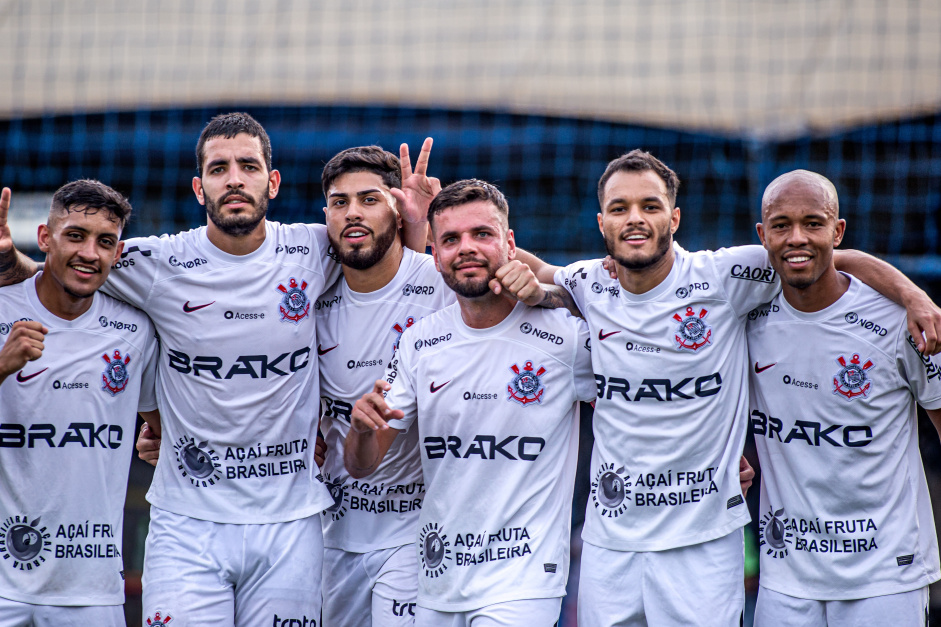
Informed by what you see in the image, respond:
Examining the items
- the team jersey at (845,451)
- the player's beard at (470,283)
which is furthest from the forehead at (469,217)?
the team jersey at (845,451)

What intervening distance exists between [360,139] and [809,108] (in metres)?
4.38

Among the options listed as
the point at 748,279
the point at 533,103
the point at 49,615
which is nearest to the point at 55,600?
the point at 49,615

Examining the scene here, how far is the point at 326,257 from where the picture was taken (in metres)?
5.30

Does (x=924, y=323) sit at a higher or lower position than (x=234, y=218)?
lower

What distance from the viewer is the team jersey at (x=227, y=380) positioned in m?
4.93

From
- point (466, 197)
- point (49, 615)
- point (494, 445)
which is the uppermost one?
point (466, 197)

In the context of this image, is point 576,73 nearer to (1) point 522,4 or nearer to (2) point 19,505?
(1) point 522,4

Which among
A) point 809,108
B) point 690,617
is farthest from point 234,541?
point 809,108

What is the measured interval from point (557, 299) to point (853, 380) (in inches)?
57.0

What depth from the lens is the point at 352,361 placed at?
17.0ft

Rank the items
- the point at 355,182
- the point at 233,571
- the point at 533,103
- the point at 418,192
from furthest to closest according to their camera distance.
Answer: the point at 533,103
the point at 418,192
the point at 355,182
the point at 233,571

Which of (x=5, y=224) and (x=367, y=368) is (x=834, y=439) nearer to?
(x=367, y=368)

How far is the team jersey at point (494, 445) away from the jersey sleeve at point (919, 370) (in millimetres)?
1466

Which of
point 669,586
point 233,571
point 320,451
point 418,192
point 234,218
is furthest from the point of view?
point 418,192
